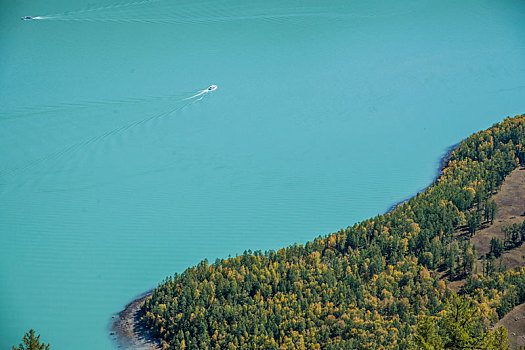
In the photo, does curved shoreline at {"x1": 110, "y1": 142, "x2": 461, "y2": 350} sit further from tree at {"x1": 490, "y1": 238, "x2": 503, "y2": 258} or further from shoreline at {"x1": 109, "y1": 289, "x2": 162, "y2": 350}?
tree at {"x1": 490, "y1": 238, "x2": 503, "y2": 258}

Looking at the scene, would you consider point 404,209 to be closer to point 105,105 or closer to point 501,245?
point 501,245

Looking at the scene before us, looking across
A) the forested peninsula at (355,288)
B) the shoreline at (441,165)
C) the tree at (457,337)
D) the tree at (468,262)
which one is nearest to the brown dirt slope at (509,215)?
the forested peninsula at (355,288)

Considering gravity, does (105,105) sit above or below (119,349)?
above

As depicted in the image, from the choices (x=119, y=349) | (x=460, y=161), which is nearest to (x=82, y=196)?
(x=119, y=349)

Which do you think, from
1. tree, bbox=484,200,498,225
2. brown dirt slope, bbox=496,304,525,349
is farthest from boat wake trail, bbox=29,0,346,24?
brown dirt slope, bbox=496,304,525,349

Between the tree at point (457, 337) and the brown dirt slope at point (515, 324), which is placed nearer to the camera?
the tree at point (457, 337)

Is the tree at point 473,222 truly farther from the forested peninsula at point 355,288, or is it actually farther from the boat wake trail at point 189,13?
the boat wake trail at point 189,13
